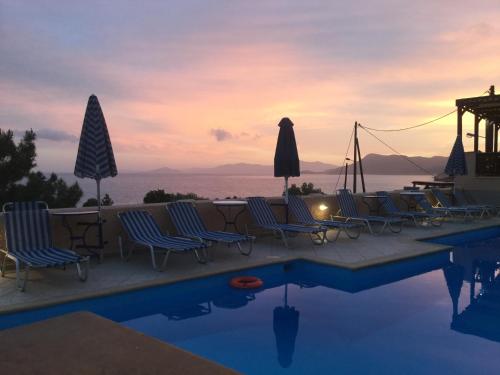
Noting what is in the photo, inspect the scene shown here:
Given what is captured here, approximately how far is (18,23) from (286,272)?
327 inches

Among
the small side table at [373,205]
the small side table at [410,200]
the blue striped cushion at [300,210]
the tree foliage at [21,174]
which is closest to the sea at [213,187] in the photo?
the tree foliage at [21,174]

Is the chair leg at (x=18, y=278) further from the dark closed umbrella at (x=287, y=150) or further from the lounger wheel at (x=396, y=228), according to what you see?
the lounger wheel at (x=396, y=228)

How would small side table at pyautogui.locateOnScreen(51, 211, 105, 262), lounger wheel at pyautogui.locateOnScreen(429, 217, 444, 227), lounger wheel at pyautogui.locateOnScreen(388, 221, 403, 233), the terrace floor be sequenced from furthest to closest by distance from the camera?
1. lounger wheel at pyautogui.locateOnScreen(429, 217, 444, 227)
2. lounger wheel at pyautogui.locateOnScreen(388, 221, 403, 233)
3. small side table at pyautogui.locateOnScreen(51, 211, 105, 262)
4. the terrace floor

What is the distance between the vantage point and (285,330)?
406cm

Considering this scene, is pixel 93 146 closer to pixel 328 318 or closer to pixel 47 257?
pixel 47 257

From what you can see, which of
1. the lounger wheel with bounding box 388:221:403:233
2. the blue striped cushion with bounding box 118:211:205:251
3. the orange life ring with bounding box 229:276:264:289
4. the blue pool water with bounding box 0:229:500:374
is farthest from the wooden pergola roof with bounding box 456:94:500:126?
the blue striped cushion with bounding box 118:211:205:251

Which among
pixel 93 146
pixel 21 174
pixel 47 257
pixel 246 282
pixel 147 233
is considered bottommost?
pixel 246 282

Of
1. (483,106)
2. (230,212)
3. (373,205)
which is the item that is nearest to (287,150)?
(230,212)

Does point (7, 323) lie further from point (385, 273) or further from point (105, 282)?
point (385, 273)

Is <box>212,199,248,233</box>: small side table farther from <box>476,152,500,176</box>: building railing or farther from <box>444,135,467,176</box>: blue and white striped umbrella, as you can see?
<box>476,152,500,176</box>: building railing

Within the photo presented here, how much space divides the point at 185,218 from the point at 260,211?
1.54m

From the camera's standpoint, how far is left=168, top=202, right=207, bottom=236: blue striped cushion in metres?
6.52

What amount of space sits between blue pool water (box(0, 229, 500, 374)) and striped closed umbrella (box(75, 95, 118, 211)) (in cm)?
206

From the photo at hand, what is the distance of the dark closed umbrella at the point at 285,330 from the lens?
136 inches
